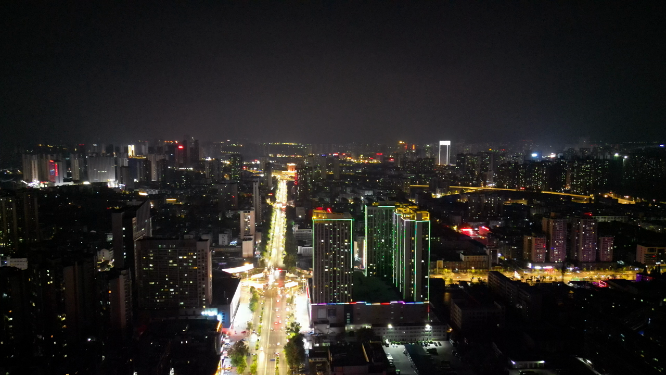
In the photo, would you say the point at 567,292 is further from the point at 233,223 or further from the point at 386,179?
the point at 386,179

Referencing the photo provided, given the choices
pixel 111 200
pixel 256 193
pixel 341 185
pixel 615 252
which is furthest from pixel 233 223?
pixel 615 252

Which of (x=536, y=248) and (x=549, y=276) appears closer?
(x=549, y=276)

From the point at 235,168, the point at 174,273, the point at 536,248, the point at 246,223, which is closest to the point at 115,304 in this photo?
the point at 174,273

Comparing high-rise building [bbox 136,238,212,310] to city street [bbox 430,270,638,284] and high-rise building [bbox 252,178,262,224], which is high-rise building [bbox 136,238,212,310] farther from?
high-rise building [bbox 252,178,262,224]

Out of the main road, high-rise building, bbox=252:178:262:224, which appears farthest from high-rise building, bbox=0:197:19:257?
high-rise building, bbox=252:178:262:224

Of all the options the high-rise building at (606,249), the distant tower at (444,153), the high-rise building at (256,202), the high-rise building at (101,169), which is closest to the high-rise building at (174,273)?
the high-rise building at (256,202)

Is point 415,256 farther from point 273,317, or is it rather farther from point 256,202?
point 256,202
